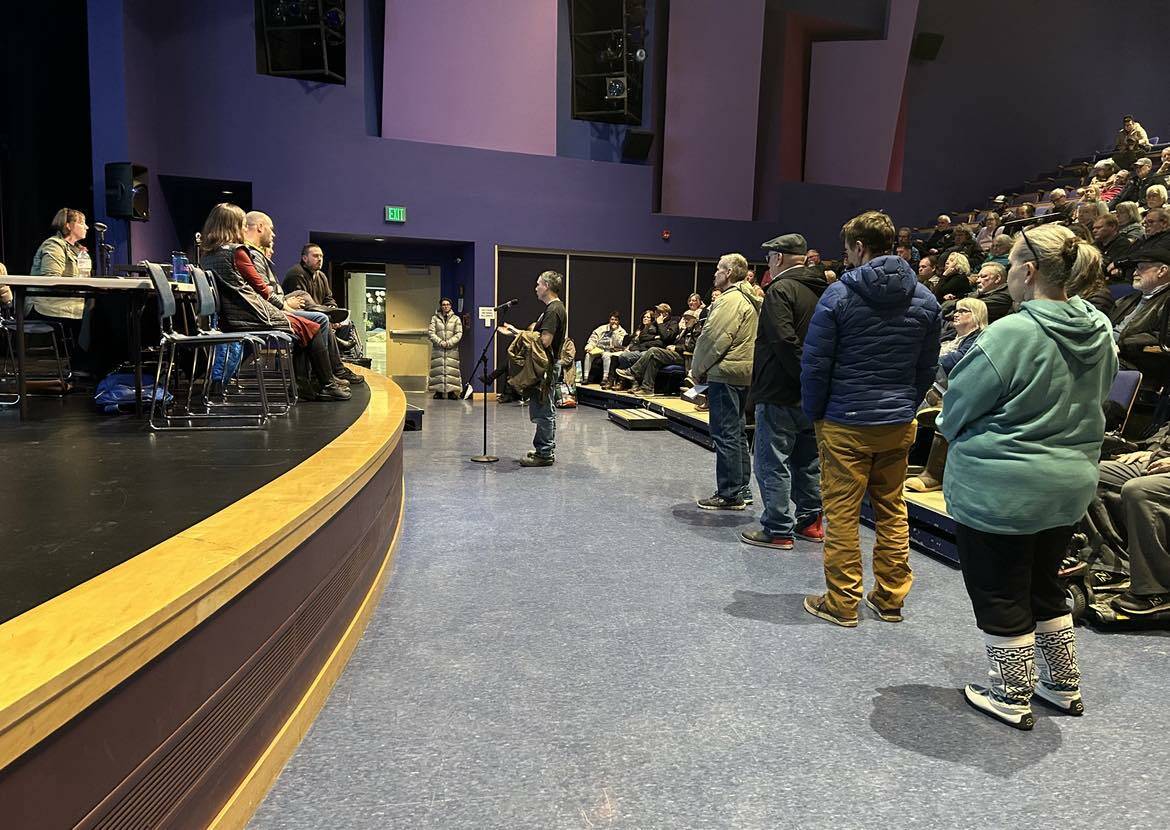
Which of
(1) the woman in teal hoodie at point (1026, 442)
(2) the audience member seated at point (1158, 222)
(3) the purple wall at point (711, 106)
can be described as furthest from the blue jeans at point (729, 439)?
(3) the purple wall at point (711, 106)

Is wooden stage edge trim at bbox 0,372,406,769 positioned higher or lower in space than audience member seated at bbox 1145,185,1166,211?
lower

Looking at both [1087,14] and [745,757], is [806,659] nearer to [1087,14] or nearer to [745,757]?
→ [745,757]

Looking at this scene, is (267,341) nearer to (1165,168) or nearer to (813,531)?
(813,531)

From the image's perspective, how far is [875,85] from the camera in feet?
37.9

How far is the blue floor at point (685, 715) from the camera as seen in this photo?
1.72 m

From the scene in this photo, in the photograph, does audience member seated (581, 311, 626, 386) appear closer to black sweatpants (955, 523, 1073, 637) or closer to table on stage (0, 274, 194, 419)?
table on stage (0, 274, 194, 419)

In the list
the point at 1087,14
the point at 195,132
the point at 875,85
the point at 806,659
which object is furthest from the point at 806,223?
the point at 806,659

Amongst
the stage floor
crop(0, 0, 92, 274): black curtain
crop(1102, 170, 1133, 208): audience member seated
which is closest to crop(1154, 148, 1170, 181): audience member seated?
crop(1102, 170, 1133, 208): audience member seated

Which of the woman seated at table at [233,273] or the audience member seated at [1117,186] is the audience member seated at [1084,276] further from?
the audience member seated at [1117,186]

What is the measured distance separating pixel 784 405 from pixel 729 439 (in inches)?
31.9

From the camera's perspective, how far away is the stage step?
7.81 metres

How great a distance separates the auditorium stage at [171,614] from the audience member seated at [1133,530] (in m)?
2.65

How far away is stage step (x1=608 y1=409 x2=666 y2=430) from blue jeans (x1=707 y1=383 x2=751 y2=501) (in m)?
3.24

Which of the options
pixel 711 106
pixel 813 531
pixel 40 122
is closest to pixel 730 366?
pixel 813 531
